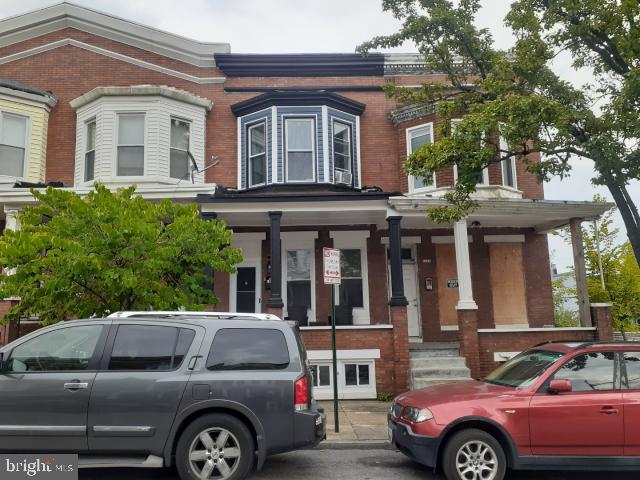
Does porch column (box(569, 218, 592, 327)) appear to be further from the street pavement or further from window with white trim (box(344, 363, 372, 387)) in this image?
the street pavement

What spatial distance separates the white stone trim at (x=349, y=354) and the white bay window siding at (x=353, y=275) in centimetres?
219

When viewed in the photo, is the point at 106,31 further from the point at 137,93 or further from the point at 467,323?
the point at 467,323

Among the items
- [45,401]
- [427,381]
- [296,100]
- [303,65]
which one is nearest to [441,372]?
[427,381]

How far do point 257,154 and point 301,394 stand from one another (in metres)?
9.54

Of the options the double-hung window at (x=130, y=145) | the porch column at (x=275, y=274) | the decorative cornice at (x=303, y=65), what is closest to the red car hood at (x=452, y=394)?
the porch column at (x=275, y=274)

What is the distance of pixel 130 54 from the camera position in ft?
48.5

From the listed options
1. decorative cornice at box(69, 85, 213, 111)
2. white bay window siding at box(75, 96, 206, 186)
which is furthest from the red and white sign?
decorative cornice at box(69, 85, 213, 111)

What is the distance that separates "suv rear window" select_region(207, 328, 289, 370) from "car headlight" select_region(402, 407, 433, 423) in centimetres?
154

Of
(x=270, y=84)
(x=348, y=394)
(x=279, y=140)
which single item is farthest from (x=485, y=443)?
(x=270, y=84)

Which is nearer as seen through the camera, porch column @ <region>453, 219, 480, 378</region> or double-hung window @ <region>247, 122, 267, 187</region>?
porch column @ <region>453, 219, 480, 378</region>

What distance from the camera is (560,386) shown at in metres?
5.49

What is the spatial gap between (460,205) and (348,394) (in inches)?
181

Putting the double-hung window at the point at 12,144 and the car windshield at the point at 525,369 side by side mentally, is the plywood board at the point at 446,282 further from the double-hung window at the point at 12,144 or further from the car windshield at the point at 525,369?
the double-hung window at the point at 12,144

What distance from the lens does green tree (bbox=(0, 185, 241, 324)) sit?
7.25 meters
